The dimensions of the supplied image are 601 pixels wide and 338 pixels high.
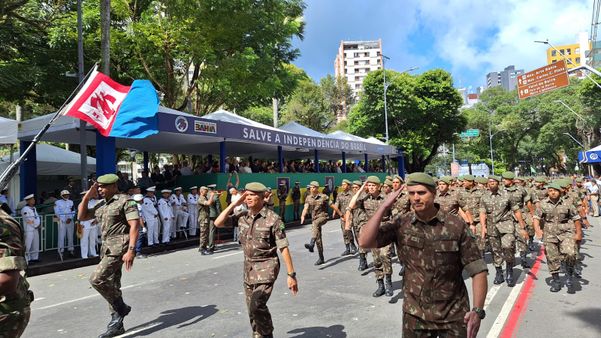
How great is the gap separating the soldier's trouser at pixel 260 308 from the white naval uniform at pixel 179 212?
9404mm

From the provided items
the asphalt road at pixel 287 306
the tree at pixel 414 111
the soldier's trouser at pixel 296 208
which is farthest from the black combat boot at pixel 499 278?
the tree at pixel 414 111

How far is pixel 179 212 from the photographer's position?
13.2 metres

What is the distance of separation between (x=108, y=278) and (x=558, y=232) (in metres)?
6.89

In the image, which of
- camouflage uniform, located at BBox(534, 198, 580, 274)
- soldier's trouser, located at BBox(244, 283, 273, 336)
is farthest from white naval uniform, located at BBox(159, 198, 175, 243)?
camouflage uniform, located at BBox(534, 198, 580, 274)

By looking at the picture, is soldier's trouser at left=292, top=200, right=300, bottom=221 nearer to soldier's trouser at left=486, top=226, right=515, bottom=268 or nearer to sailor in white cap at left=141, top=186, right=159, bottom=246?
sailor in white cap at left=141, top=186, right=159, bottom=246

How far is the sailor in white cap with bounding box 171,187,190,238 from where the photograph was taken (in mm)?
12951

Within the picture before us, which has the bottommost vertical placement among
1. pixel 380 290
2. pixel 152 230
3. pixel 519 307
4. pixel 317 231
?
pixel 519 307

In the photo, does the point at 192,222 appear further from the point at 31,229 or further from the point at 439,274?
the point at 439,274

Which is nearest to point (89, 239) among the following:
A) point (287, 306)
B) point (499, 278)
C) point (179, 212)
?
point (179, 212)

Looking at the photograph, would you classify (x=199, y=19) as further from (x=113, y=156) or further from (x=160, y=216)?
(x=160, y=216)

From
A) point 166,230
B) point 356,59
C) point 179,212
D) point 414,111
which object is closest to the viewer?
point 166,230

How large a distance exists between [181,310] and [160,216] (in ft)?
22.7

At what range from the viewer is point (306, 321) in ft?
17.2

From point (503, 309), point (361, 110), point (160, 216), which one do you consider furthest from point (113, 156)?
point (361, 110)
